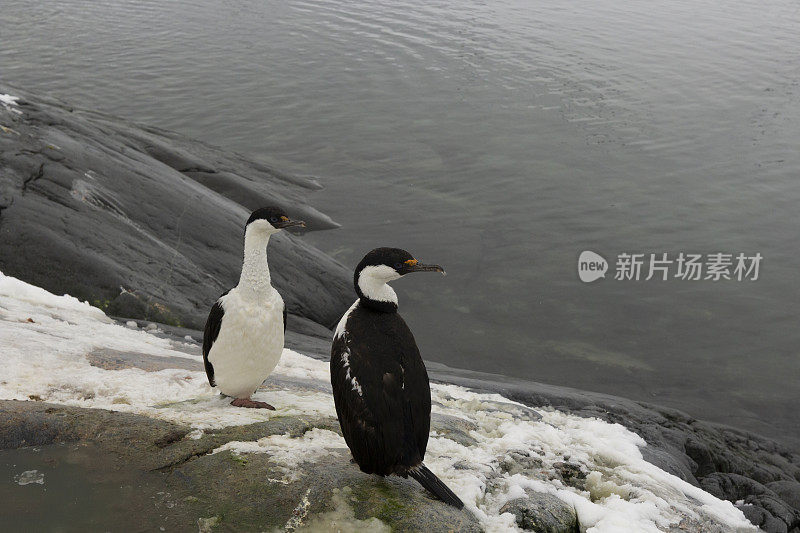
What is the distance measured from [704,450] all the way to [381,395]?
246 inches

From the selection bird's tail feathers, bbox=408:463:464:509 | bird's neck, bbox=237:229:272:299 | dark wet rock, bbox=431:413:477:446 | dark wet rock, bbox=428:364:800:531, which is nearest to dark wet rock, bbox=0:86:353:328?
dark wet rock, bbox=428:364:800:531

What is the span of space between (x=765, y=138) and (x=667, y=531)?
61.6 ft

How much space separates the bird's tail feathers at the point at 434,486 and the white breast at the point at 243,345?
7.11ft

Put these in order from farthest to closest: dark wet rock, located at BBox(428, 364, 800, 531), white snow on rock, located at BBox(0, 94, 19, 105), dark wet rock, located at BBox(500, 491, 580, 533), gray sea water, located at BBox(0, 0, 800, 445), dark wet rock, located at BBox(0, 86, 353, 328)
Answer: gray sea water, located at BBox(0, 0, 800, 445)
white snow on rock, located at BBox(0, 94, 19, 105)
dark wet rock, located at BBox(0, 86, 353, 328)
dark wet rock, located at BBox(428, 364, 800, 531)
dark wet rock, located at BBox(500, 491, 580, 533)

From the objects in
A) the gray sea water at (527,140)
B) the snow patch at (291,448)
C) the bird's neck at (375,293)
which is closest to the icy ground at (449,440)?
the snow patch at (291,448)

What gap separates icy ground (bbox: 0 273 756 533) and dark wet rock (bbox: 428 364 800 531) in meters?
1.16

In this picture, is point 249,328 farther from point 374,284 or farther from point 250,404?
point 374,284

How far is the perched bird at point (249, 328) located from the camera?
244 inches

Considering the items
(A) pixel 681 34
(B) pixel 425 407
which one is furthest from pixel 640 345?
(A) pixel 681 34

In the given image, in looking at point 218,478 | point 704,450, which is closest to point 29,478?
point 218,478

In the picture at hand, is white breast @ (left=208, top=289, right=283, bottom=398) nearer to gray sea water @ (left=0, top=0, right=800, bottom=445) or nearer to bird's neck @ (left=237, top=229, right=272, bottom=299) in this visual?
bird's neck @ (left=237, top=229, right=272, bottom=299)

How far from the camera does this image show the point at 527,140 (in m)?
21.2

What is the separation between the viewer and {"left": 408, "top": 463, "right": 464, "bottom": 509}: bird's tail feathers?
4520mm

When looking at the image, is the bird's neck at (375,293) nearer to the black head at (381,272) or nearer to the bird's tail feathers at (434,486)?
the black head at (381,272)
